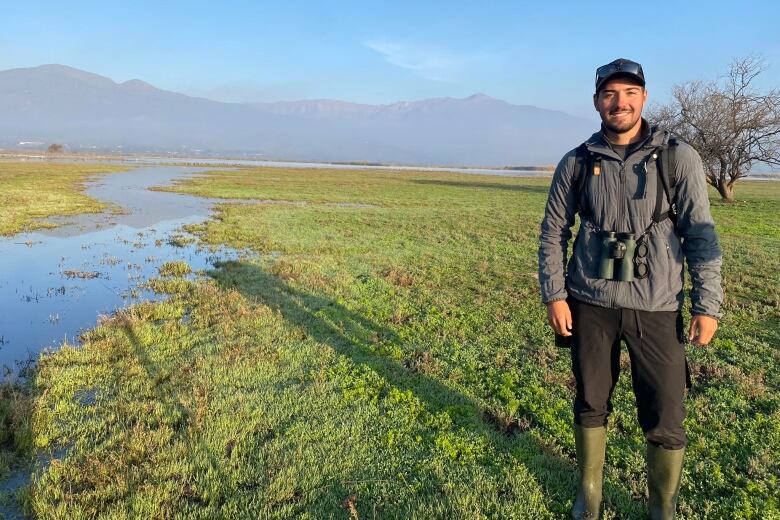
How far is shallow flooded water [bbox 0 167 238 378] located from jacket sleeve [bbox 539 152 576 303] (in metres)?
8.06

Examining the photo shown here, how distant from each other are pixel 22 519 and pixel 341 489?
2865mm

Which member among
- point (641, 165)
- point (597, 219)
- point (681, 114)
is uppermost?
point (681, 114)

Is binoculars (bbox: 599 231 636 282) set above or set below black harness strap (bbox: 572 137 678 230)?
below

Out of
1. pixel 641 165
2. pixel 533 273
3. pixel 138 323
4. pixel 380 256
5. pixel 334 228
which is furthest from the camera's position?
pixel 334 228

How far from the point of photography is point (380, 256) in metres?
16.0

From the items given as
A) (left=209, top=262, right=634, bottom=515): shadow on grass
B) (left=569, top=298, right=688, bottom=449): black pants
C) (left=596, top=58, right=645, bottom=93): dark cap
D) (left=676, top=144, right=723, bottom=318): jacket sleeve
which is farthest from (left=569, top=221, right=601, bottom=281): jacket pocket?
(left=209, top=262, right=634, bottom=515): shadow on grass

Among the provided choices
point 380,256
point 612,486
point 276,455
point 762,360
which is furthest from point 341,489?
point 380,256

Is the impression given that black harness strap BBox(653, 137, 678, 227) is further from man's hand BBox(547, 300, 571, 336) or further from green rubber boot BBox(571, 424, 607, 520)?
green rubber boot BBox(571, 424, 607, 520)

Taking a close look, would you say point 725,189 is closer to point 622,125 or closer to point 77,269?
point 622,125

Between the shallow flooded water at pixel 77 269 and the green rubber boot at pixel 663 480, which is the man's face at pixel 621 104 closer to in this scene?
the green rubber boot at pixel 663 480

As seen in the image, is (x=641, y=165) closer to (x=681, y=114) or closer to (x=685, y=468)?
(x=685, y=468)

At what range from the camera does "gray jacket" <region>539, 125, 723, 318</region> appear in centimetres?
333

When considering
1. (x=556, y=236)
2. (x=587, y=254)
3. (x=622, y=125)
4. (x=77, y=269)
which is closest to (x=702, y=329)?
(x=587, y=254)

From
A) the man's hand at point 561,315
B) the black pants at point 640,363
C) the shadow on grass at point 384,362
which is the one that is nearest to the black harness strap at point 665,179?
the black pants at point 640,363
